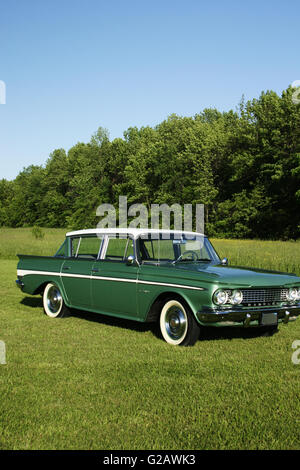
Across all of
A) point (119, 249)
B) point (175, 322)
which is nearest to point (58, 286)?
point (119, 249)

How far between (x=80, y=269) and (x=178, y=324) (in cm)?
239

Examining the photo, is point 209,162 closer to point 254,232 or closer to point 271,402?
point 254,232

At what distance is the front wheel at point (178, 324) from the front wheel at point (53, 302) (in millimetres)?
2562

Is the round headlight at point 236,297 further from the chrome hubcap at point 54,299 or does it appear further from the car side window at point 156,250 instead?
the chrome hubcap at point 54,299

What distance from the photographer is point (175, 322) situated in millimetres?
7062

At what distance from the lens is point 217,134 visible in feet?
206

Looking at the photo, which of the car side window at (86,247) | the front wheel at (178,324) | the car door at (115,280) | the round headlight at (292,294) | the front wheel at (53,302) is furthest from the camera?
the front wheel at (53,302)

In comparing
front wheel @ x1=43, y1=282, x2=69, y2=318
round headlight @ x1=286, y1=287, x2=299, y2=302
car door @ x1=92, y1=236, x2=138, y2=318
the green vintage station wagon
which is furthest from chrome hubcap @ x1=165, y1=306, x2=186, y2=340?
front wheel @ x1=43, y1=282, x2=69, y2=318

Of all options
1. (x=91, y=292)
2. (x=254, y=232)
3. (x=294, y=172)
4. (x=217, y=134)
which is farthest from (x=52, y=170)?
(x=91, y=292)

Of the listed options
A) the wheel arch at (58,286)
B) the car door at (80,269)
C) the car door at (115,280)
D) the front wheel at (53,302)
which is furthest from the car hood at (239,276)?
the front wheel at (53,302)

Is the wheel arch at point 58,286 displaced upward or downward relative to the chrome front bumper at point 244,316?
upward

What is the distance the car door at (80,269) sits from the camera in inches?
333

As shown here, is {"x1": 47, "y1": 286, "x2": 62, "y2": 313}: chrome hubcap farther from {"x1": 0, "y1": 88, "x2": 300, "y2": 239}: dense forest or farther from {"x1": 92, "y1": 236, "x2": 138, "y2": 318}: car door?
{"x1": 0, "y1": 88, "x2": 300, "y2": 239}: dense forest
